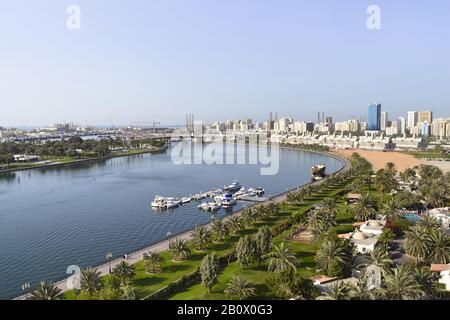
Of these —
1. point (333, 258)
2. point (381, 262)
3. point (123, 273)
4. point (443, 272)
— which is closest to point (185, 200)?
point (123, 273)

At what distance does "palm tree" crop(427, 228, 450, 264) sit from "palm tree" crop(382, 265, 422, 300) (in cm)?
422

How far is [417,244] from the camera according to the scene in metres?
13.9

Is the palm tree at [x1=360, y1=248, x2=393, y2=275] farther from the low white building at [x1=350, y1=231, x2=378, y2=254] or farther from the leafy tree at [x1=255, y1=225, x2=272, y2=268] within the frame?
the leafy tree at [x1=255, y1=225, x2=272, y2=268]

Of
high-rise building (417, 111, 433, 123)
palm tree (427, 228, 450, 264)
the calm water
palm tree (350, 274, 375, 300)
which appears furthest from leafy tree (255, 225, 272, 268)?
high-rise building (417, 111, 433, 123)

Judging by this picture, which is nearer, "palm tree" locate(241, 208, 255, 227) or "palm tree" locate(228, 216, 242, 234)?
"palm tree" locate(228, 216, 242, 234)

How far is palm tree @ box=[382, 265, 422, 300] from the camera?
9.41 meters

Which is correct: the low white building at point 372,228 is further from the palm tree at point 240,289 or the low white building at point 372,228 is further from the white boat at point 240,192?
the white boat at point 240,192

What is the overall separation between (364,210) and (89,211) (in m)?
17.2

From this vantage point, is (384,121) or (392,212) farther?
(384,121)

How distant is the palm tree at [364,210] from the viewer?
20.1 meters

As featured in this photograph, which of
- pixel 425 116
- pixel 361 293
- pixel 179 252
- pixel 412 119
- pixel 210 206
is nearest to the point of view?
pixel 361 293

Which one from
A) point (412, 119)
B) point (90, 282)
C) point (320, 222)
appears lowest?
point (90, 282)

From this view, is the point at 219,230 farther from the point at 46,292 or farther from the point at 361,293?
the point at 361,293
